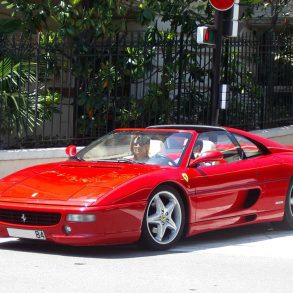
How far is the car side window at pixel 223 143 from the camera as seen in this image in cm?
919

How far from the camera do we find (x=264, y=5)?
1873 cm

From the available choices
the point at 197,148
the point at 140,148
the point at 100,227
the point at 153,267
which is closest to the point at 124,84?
the point at 140,148

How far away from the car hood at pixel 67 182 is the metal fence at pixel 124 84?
14.0 feet

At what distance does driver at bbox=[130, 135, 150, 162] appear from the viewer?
8.93m

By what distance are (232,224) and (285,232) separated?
50.3 inches

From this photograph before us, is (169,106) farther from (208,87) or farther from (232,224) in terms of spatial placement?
(232,224)

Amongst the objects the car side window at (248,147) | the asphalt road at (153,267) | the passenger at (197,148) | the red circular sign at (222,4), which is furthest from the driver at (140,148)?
the red circular sign at (222,4)

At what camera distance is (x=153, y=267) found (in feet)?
24.6

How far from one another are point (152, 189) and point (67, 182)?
2.98 ft

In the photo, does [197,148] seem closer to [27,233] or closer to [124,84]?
[27,233]

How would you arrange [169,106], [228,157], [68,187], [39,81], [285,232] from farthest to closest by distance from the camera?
1. [169,106]
2. [39,81]
3. [285,232]
4. [228,157]
5. [68,187]

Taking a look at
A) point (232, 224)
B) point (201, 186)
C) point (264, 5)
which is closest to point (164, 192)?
point (201, 186)

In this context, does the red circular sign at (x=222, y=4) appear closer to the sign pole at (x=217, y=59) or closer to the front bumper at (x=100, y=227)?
the sign pole at (x=217, y=59)

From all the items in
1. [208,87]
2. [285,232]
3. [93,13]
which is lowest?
[285,232]
